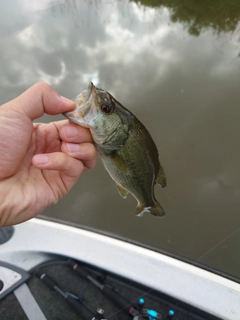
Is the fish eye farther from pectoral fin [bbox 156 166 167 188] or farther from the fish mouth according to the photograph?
pectoral fin [bbox 156 166 167 188]

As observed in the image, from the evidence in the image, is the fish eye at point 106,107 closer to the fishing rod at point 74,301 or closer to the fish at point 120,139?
the fish at point 120,139

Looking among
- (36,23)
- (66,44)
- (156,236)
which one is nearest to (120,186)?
(156,236)

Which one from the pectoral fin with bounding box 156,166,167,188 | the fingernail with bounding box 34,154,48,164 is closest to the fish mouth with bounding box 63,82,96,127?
the fingernail with bounding box 34,154,48,164

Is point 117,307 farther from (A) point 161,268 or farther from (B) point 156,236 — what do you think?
Answer: (B) point 156,236

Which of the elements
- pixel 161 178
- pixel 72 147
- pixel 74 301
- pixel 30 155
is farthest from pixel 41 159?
pixel 74 301

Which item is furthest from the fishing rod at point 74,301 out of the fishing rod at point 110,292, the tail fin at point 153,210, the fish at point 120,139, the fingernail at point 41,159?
the fingernail at point 41,159

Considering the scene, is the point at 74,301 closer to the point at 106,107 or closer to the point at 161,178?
the point at 161,178
